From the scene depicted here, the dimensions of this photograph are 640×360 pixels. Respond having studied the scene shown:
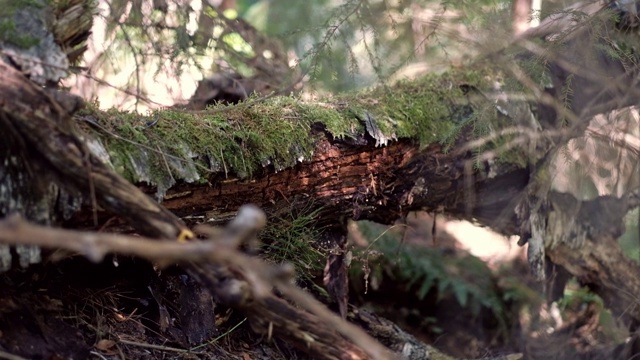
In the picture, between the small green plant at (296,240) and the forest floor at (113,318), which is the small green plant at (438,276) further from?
the small green plant at (296,240)

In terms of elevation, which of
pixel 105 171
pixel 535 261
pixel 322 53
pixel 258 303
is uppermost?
pixel 322 53

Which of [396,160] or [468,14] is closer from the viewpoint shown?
[396,160]

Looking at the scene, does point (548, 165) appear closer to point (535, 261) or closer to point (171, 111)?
point (535, 261)

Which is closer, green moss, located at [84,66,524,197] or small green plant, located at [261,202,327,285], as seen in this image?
green moss, located at [84,66,524,197]

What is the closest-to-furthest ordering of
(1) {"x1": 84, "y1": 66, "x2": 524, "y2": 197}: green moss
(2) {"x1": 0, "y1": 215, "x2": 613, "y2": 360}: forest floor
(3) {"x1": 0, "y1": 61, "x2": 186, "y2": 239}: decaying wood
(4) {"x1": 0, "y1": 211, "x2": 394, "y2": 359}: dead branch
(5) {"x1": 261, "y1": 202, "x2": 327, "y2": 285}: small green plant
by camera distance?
1. (4) {"x1": 0, "y1": 211, "x2": 394, "y2": 359}: dead branch
2. (3) {"x1": 0, "y1": 61, "x2": 186, "y2": 239}: decaying wood
3. (2) {"x1": 0, "y1": 215, "x2": 613, "y2": 360}: forest floor
4. (1) {"x1": 84, "y1": 66, "x2": 524, "y2": 197}: green moss
5. (5) {"x1": 261, "y1": 202, "x2": 327, "y2": 285}: small green plant

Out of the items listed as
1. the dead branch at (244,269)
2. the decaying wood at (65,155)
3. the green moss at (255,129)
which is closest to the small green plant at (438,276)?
the green moss at (255,129)

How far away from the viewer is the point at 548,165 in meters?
3.90

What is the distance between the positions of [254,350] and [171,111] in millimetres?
1340

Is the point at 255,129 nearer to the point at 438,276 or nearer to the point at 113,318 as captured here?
the point at 113,318

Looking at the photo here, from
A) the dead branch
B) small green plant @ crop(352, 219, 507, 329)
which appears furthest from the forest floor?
small green plant @ crop(352, 219, 507, 329)

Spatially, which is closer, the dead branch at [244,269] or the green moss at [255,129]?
the dead branch at [244,269]

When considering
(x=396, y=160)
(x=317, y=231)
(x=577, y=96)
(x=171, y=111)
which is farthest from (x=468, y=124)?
(x=171, y=111)

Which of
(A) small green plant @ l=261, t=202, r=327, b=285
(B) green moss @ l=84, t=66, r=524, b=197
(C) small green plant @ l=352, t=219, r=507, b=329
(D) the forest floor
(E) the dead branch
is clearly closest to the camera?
(E) the dead branch

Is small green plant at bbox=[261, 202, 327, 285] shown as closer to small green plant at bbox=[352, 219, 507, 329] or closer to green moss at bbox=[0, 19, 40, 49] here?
green moss at bbox=[0, 19, 40, 49]
